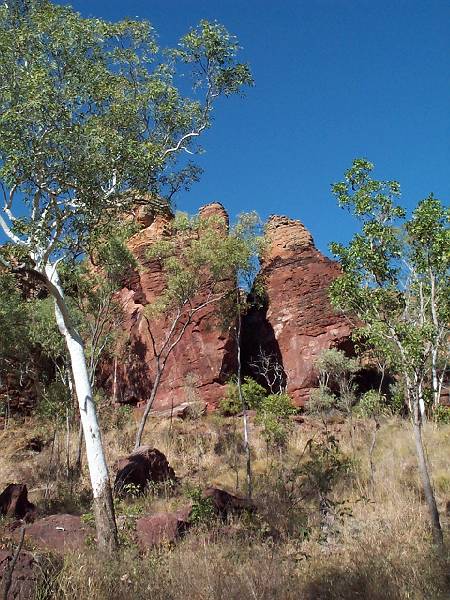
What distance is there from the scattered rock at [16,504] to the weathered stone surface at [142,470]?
87.9 inches

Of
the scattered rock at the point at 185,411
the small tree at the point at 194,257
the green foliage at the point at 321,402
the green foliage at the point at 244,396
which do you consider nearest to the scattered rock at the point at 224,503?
the small tree at the point at 194,257

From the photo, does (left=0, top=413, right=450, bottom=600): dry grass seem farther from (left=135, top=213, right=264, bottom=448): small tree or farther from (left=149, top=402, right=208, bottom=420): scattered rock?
(left=149, top=402, right=208, bottom=420): scattered rock

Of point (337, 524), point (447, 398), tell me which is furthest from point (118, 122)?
point (447, 398)

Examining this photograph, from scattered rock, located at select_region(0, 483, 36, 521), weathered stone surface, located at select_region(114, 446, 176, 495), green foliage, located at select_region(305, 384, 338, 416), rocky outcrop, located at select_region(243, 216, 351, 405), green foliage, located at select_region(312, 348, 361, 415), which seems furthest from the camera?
rocky outcrop, located at select_region(243, 216, 351, 405)

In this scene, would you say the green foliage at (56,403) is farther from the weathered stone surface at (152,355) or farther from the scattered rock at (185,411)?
the weathered stone surface at (152,355)

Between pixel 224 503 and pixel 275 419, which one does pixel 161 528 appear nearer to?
pixel 224 503

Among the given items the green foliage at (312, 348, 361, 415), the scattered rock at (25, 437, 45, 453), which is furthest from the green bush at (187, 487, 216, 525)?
the green foliage at (312, 348, 361, 415)

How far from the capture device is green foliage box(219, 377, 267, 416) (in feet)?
72.4

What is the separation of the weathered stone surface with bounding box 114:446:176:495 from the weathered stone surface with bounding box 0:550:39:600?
25.1 feet

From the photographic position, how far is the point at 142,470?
546 inches

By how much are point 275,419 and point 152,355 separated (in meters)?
11.1

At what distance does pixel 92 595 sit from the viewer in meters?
5.02

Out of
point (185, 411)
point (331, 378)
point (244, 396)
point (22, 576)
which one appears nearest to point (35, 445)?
point (185, 411)

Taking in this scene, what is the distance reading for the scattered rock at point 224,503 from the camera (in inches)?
383
